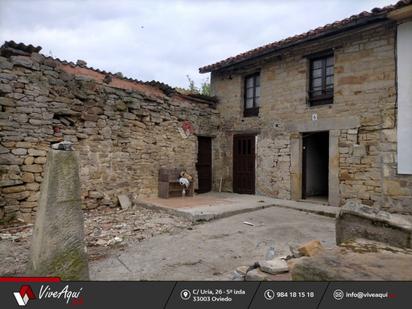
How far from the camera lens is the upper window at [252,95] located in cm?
941

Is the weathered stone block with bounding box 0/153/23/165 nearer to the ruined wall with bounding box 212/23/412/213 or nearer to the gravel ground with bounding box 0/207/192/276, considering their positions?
the gravel ground with bounding box 0/207/192/276

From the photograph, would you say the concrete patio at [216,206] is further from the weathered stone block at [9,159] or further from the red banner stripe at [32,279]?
the red banner stripe at [32,279]

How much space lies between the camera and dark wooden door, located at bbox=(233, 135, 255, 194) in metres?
9.30

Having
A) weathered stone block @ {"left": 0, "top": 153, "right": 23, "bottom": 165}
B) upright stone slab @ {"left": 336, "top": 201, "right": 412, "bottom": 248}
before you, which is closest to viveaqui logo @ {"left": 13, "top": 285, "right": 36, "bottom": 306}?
upright stone slab @ {"left": 336, "top": 201, "right": 412, "bottom": 248}

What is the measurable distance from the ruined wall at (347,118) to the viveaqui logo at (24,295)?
269 inches

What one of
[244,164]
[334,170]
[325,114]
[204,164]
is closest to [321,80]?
[325,114]

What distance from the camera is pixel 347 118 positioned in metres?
7.13

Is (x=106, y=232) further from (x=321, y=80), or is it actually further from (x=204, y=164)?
(x=321, y=80)

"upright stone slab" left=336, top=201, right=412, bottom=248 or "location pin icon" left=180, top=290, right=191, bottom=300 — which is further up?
"upright stone slab" left=336, top=201, right=412, bottom=248

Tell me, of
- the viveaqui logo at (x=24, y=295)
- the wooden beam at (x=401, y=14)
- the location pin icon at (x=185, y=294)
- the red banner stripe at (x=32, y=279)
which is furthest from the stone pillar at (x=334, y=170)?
the viveaqui logo at (x=24, y=295)

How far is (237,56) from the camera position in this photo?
9.12 meters

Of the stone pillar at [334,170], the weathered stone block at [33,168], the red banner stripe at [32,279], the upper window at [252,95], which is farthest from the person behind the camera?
the upper window at [252,95]

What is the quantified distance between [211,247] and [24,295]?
2.62 m

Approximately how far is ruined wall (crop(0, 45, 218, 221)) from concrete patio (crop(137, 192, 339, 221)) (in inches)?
36.3
